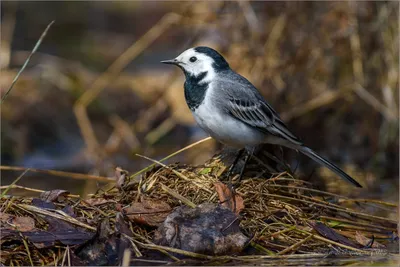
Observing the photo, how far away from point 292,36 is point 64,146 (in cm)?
343

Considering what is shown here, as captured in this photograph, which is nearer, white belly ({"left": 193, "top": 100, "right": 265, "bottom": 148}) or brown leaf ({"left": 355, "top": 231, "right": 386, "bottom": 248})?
brown leaf ({"left": 355, "top": 231, "right": 386, "bottom": 248})

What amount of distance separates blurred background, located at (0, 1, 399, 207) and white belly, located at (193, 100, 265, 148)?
2.86 m

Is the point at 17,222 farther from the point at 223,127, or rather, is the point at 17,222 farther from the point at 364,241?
the point at 364,241

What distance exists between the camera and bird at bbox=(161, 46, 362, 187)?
6613 millimetres

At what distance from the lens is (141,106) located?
12586 millimetres

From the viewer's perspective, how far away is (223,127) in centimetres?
656

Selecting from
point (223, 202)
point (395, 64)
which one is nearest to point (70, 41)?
point (395, 64)

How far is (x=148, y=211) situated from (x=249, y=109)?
1577 mm

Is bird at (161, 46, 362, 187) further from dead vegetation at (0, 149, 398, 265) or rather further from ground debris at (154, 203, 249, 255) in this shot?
ground debris at (154, 203, 249, 255)

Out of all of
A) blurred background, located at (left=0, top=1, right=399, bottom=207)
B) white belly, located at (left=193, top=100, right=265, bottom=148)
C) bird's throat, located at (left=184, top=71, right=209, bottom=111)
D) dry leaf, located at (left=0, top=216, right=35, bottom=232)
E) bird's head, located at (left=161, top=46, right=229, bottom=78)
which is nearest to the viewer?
dry leaf, located at (left=0, top=216, right=35, bottom=232)

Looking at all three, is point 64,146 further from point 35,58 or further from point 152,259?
point 152,259

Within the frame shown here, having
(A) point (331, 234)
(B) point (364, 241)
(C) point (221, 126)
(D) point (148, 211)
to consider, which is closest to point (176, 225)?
(D) point (148, 211)

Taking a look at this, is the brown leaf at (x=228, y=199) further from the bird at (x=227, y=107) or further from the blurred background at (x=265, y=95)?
the blurred background at (x=265, y=95)

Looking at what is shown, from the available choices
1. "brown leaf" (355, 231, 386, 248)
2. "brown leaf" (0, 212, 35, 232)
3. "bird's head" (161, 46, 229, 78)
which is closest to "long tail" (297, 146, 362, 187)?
"brown leaf" (355, 231, 386, 248)
